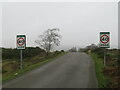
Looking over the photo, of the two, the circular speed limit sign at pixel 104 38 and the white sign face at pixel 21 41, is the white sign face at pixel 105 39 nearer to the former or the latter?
the circular speed limit sign at pixel 104 38

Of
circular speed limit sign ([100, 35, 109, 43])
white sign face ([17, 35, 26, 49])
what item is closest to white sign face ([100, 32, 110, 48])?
circular speed limit sign ([100, 35, 109, 43])

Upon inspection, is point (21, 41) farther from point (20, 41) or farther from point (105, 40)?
point (105, 40)

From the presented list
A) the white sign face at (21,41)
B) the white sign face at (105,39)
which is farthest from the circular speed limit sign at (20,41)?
the white sign face at (105,39)

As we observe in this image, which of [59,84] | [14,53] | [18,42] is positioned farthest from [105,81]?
[14,53]

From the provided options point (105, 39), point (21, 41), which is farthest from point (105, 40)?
point (21, 41)

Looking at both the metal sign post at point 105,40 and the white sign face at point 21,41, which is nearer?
the metal sign post at point 105,40

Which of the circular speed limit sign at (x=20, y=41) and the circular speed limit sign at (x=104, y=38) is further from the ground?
the circular speed limit sign at (x=104, y=38)

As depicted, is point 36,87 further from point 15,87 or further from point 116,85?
point 116,85

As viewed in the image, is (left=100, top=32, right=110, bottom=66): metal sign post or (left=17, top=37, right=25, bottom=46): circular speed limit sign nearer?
(left=100, top=32, right=110, bottom=66): metal sign post

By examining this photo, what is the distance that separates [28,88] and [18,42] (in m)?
4.86

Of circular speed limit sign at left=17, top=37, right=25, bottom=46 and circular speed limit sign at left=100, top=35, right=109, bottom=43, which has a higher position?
circular speed limit sign at left=100, top=35, right=109, bottom=43

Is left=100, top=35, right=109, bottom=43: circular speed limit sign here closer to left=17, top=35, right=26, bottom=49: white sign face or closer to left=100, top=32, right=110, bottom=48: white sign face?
left=100, top=32, right=110, bottom=48: white sign face

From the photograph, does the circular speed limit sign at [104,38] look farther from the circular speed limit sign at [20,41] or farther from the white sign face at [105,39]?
the circular speed limit sign at [20,41]

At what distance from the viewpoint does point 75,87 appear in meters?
6.28
